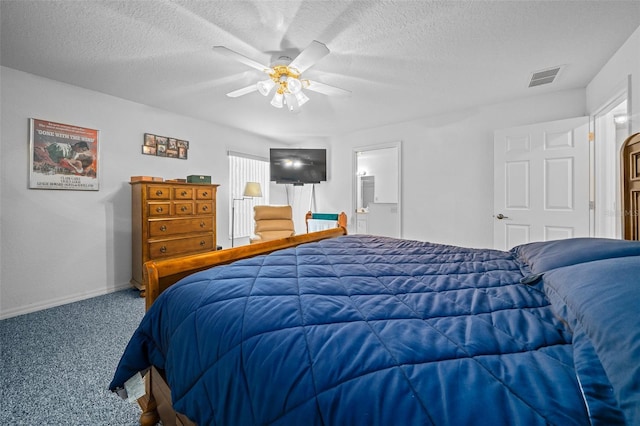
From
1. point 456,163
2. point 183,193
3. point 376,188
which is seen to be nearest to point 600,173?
point 456,163

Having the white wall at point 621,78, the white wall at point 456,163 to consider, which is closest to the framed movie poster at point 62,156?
the white wall at point 456,163

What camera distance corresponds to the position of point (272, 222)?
13.9 feet

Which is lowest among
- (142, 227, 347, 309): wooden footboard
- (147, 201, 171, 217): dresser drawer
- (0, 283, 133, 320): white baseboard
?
(0, 283, 133, 320): white baseboard

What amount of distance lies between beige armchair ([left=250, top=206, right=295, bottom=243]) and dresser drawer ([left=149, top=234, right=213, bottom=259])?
763 mm

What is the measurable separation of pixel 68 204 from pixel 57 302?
3.31 ft

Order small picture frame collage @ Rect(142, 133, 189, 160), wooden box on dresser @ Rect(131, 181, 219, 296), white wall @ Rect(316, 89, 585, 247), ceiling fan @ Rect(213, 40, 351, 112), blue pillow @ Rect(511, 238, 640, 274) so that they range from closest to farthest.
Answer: blue pillow @ Rect(511, 238, 640, 274), ceiling fan @ Rect(213, 40, 351, 112), wooden box on dresser @ Rect(131, 181, 219, 296), white wall @ Rect(316, 89, 585, 247), small picture frame collage @ Rect(142, 133, 189, 160)

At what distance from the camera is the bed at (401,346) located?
50cm

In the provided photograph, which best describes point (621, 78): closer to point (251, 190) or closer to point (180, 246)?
point (251, 190)

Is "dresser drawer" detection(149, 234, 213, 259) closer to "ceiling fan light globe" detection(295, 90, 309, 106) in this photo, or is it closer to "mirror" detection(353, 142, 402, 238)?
"ceiling fan light globe" detection(295, 90, 309, 106)

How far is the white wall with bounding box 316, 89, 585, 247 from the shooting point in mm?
3137

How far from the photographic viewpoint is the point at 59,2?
5.26ft

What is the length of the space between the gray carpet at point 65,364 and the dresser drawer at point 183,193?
1.28 m

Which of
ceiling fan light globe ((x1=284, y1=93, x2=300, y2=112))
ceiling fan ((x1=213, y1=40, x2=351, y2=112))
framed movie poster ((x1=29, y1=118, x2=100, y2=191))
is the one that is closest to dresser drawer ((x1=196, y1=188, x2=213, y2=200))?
framed movie poster ((x1=29, y1=118, x2=100, y2=191))

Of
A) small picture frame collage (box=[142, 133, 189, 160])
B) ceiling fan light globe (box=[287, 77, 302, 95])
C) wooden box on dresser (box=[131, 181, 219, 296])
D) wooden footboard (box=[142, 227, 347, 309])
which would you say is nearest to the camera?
wooden footboard (box=[142, 227, 347, 309])
